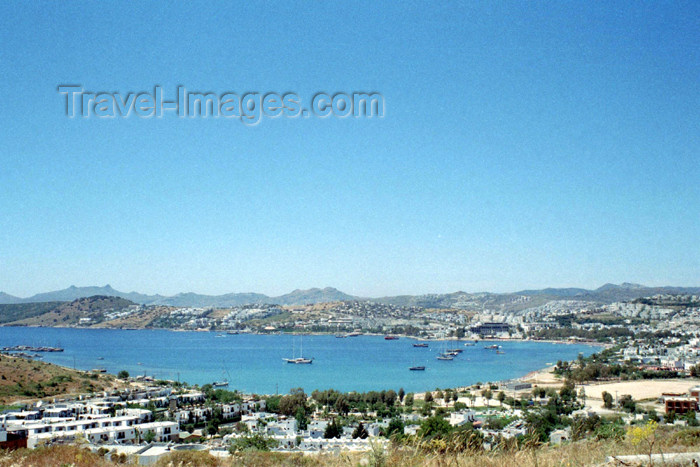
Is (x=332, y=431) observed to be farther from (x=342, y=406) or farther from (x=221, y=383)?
(x=221, y=383)

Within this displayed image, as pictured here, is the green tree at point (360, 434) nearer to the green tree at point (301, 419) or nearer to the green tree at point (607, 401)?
the green tree at point (301, 419)

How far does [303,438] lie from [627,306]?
58.0 metres

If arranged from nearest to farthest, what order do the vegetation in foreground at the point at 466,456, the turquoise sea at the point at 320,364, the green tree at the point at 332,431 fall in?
the vegetation in foreground at the point at 466,456 → the green tree at the point at 332,431 → the turquoise sea at the point at 320,364

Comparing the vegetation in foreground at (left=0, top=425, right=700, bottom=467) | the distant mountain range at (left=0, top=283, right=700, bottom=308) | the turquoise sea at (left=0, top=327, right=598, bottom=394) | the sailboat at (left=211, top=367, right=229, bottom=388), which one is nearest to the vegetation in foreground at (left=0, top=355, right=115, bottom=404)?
the sailboat at (left=211, top=367, right=229, bottom=388)

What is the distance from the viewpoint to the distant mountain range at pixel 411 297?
9644cm

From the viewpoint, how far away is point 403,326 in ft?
197

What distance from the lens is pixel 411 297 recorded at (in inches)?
4365

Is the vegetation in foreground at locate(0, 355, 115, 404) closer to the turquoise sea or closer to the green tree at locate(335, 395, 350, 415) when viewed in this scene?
the turquoise sea

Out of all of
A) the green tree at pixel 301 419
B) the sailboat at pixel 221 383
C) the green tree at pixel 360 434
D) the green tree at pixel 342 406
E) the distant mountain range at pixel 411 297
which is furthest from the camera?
the distant mountain range at pixel 411 297

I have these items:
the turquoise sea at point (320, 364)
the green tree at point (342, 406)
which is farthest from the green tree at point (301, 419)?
the turquoise sea at point (320, 364)

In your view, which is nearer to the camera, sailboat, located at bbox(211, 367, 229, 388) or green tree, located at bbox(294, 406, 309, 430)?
green tree, located at bbox(294, 406, 309, 430)

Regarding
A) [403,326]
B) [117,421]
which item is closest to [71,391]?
[117,421]


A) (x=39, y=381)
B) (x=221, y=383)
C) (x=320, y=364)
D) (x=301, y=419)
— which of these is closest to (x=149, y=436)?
(x=301, y=419)

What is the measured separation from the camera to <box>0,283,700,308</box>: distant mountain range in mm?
96438
